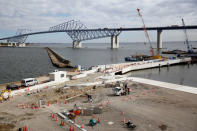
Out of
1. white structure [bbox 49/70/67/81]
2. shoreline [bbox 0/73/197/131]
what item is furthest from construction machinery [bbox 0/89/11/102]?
white structure [bbox 49/70/67/81]

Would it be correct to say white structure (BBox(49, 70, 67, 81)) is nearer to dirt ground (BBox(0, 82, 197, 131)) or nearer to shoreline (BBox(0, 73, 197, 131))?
shoreline (BBox(0, 73, 197, 131))

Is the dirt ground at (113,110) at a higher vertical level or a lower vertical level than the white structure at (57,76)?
lower

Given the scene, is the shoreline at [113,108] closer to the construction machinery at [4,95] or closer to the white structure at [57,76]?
the construction machinery at [4,95]

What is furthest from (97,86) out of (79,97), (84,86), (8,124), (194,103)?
(8,124)

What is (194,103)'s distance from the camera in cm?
2281

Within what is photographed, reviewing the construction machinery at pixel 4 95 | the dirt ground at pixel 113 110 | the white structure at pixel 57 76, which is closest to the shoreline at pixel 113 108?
the dirt ground at pixel 113 110

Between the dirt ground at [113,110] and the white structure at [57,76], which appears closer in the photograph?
the dirt ground at [113,110]

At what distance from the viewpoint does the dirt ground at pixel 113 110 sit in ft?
51.9

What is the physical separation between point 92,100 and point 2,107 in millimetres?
10709

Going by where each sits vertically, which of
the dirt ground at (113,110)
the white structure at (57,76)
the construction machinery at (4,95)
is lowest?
the dirt ground at (113,110)

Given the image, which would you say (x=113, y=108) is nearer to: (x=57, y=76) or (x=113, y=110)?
(x=113, y=110)

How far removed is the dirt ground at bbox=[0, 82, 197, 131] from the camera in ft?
51.9

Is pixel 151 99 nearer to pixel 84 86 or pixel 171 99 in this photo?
pixel 171 99

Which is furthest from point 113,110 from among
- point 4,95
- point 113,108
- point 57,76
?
point 57,76
